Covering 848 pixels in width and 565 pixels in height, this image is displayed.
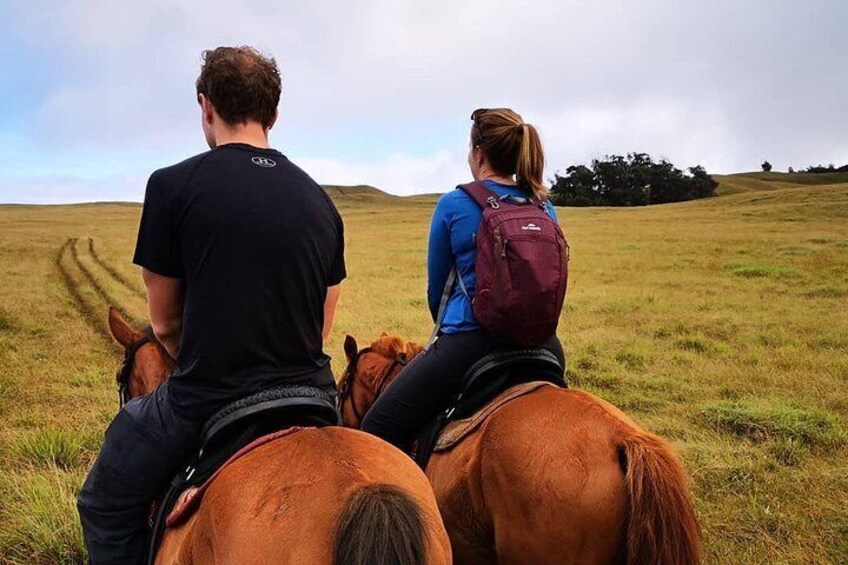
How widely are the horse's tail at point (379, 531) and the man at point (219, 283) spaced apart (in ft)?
2.71

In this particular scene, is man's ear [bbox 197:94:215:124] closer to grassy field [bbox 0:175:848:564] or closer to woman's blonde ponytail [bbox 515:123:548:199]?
woman's blonde ponytail [bbox 515:123:548:199]

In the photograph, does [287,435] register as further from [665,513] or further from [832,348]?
[832,348]

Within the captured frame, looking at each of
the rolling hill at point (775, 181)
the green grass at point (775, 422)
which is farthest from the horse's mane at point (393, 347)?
the rolling hill at point (775, 181)

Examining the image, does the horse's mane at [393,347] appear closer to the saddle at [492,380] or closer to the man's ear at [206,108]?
the saddle at [492,380]

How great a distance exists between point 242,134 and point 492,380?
1.98 m

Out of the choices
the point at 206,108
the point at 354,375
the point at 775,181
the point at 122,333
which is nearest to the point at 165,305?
the point at 206,108

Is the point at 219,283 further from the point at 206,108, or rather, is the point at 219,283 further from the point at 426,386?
the point at 426,386

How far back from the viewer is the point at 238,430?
2652 millimetres

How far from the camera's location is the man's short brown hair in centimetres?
262

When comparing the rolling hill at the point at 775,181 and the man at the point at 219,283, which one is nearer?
the man at the point at 219,283

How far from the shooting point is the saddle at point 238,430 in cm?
257

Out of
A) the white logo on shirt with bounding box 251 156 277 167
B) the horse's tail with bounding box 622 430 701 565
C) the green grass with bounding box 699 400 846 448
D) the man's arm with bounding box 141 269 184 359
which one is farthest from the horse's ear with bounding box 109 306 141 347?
the green grass with bounding box 699 400 846 448

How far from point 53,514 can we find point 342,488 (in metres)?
3.53

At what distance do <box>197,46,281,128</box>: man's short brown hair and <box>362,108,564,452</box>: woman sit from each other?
4.41 feet
